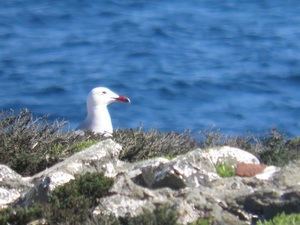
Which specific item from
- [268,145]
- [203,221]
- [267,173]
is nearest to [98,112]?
[268,145]

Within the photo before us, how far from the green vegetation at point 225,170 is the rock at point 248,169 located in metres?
0.04

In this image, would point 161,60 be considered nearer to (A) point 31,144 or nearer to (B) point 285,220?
(A) point 31,144

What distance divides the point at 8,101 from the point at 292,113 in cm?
625

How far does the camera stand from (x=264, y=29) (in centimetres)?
3953

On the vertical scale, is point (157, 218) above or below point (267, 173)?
above

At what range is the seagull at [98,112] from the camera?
16.3 m

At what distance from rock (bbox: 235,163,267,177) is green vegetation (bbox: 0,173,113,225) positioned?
137 cm

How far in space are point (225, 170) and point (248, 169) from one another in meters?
0.18

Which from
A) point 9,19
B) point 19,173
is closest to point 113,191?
point 19,173

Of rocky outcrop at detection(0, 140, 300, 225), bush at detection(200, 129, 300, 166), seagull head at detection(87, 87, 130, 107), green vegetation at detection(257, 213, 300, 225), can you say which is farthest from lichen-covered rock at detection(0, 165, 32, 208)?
seagull head at detection(87, 87, 130, 107)

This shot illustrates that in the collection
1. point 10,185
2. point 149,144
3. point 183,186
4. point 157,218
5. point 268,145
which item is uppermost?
point 157,218

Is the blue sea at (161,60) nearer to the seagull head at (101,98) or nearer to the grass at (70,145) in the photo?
the seagull head at (101,98)

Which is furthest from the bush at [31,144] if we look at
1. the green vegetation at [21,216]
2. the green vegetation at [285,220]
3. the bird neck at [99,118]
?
the bird neck at [99,118]

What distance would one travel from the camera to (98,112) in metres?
16.9
